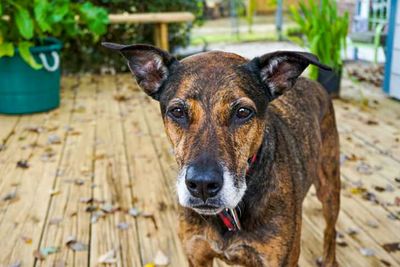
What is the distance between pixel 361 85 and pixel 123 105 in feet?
10.9

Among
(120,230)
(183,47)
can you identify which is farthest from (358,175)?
(183,47)

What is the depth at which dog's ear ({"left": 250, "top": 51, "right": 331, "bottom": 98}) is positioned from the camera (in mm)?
2309

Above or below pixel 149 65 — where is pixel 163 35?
below

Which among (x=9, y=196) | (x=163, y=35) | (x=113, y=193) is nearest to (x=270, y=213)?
(x=113, y=193)

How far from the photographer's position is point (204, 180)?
6.33ft

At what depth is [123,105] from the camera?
7047mm

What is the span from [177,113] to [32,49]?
14.3 feet

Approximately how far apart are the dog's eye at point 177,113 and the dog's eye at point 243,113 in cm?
22

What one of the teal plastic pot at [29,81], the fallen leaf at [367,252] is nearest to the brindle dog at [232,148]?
the fallen leaf at [367,252]

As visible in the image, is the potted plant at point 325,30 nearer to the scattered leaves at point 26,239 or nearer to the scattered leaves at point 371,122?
the scattered leaves at point 371,122

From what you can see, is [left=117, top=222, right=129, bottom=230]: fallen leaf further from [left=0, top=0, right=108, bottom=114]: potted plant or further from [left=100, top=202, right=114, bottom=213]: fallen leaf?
[left=0, top=0, right=108, bottom=114]: potted plant

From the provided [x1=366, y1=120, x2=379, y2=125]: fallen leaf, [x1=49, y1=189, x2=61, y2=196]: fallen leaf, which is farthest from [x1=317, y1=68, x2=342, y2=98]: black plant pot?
[x1=49, y1=189, x2=61, y2=196]: fallen leaf

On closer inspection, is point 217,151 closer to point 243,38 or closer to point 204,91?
point 204,91

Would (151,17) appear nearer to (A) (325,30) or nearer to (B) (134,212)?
(A) (325,30)
